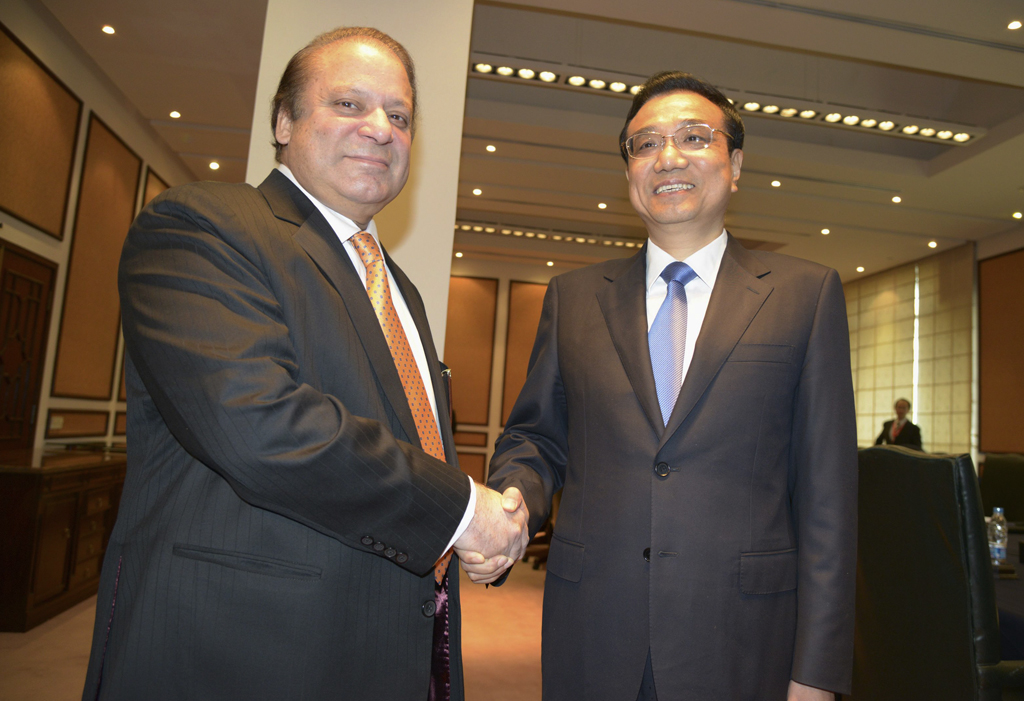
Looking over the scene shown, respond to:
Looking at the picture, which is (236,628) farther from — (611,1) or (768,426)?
(611,1)

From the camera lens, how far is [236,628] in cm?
103

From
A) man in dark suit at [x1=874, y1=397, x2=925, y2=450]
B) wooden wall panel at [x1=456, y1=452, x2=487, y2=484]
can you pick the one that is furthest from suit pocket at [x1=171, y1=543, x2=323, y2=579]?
wooden wall panel at [x1=456, y1=452, x2=487, y2=484]

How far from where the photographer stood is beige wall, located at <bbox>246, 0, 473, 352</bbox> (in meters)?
2.72

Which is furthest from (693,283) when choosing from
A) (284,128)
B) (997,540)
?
(997,540)

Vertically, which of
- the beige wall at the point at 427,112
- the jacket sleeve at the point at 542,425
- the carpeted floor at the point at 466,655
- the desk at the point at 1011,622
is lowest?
the carpeted floor at the point at 466,655

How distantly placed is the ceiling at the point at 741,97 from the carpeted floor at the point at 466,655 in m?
4.25

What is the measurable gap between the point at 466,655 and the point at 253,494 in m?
3.66

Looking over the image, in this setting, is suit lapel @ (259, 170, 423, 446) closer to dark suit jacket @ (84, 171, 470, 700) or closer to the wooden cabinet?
dark suit jacket @ (84, 171, 470, 700)

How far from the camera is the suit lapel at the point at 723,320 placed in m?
1.36

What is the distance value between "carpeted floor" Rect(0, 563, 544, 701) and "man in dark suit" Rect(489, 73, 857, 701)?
2.60m

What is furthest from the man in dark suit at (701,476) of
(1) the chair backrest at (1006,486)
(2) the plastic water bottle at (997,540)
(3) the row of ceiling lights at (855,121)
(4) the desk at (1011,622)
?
(3) the row of ceiling lights at (855,121)

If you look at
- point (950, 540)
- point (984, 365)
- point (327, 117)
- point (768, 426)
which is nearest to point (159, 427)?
point (327, 117)

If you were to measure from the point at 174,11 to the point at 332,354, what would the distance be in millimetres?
5107

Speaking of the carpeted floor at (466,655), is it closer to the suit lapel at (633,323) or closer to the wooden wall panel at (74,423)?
the wooden wall panel at (74,423)
